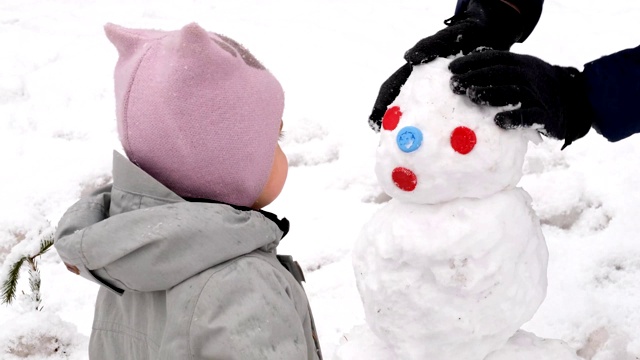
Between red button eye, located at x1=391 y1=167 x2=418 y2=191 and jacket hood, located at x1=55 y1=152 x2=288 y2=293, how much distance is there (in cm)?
32

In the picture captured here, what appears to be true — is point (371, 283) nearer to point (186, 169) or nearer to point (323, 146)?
point (186, 169)

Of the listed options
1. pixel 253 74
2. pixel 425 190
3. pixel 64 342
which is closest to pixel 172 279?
pixel 253 74

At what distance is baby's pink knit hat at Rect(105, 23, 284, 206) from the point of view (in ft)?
3.85

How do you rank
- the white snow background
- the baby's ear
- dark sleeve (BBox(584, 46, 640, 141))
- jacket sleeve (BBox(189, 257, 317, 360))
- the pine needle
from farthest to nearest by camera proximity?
the white snow background < the pine needle < dark sleeve (BBox(584, 46, 640, 141)) < the baby's ear < jacket sleeve (BBox(189, 257, 317, 360))

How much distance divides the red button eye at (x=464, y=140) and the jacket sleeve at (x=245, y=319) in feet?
1.49

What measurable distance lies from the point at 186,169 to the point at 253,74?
0.22m

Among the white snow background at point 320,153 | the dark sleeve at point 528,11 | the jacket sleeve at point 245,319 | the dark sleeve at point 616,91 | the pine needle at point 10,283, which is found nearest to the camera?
the jacket sleeve at point 245,319

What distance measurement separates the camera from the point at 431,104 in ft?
4.49

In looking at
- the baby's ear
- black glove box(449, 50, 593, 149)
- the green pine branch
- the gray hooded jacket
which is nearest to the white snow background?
the green pine branch

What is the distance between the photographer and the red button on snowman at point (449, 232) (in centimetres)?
135

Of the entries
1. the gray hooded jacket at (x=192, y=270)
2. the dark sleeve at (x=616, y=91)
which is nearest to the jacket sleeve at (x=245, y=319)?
the gray hooded jacket at (x=192, y=270)

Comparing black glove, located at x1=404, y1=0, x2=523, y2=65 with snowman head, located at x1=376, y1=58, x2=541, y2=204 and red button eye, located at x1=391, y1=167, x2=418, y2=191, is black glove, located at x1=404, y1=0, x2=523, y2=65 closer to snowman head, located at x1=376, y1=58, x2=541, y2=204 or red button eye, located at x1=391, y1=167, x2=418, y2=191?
snowman head, located at x1=376, y1=58, x2=541, y2=204

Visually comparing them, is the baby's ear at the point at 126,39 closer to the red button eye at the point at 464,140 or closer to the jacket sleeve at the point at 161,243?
the jacket sleeve at the point at 161,243

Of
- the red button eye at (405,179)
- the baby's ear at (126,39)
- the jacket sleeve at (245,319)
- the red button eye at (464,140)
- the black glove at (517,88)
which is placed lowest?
the jacket sleeve at (245,319)
